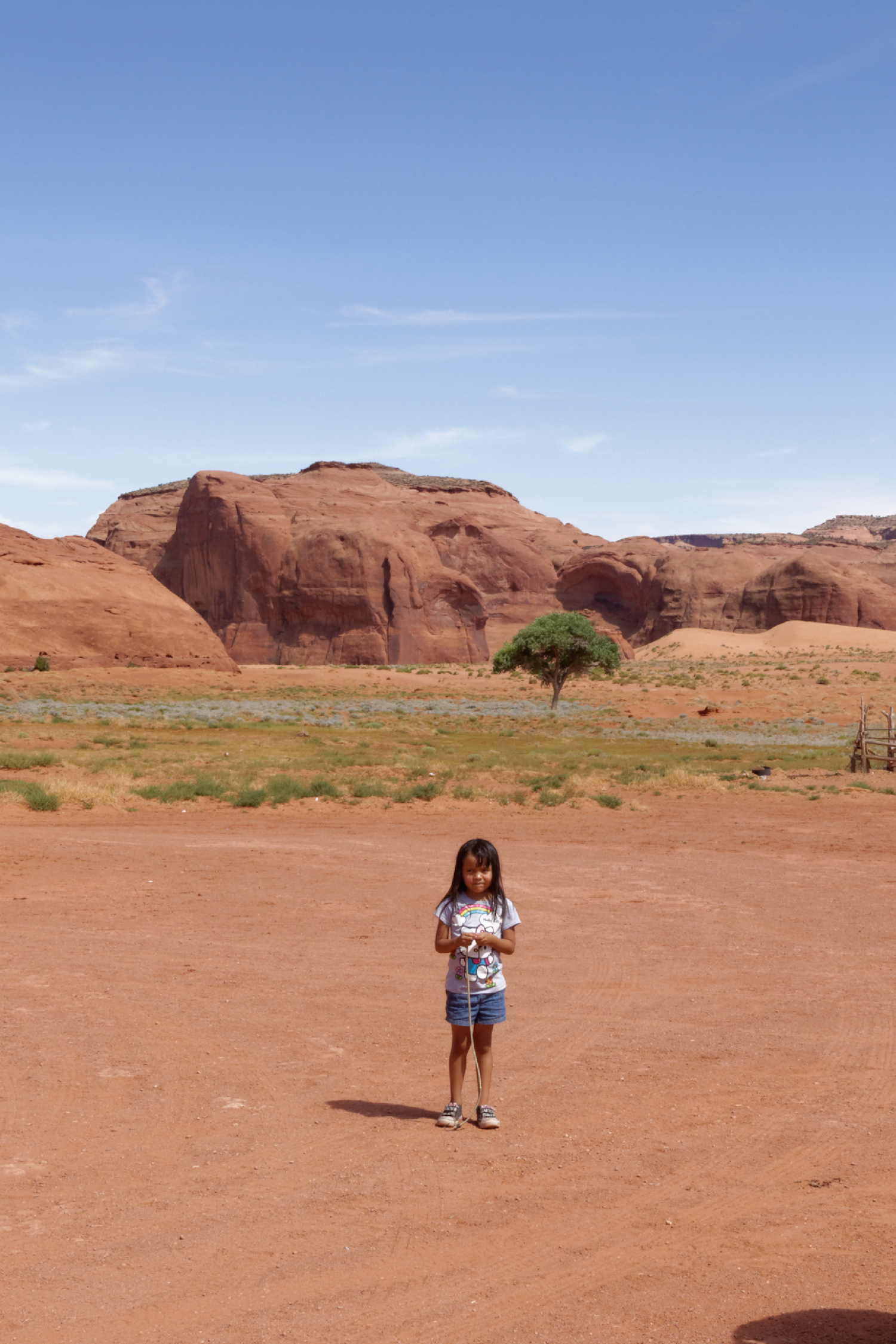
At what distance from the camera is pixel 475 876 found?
6.45 m

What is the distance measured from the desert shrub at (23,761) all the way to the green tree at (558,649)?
26136mm

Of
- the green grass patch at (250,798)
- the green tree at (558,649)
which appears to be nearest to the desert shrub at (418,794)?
the green grass patch at (250,798)

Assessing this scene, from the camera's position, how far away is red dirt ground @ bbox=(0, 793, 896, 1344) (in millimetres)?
4512

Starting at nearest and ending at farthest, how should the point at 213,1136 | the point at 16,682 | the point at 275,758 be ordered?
the point at 213,1136 → the point at 275,758 → the point at 16,682

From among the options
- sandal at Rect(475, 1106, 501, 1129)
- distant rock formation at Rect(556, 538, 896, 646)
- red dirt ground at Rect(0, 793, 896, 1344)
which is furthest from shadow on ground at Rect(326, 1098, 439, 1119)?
distant rock formation at Rect(556, 538, 896, 646)

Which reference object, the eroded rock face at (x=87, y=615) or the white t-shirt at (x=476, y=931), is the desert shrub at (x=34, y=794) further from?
the eroded rock face at (x=87, y=615)

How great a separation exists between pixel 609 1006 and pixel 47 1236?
16.9 ft

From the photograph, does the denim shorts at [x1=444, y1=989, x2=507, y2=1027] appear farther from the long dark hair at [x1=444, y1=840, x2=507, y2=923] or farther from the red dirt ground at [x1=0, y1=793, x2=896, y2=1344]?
the red dirt ground at [x1=0, y1=793, x2=896, y2=1344]

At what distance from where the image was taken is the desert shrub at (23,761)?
25583mm

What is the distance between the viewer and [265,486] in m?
106

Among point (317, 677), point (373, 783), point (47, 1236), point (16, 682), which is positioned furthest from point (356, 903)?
point (317, 677)

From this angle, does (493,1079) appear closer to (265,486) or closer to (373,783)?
(373,783)

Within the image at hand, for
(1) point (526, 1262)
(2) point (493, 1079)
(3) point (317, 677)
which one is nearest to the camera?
(1) point (526, 1262)

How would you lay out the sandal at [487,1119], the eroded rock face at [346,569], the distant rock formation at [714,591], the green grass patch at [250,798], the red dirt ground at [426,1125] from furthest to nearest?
the distant rock formation at [714,591] → the eroded rock face at [346,569] → the green grass patch at [250,798] → the sandal at [487,1119] → the red dirt ground at [426,1125]
